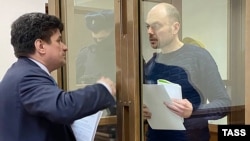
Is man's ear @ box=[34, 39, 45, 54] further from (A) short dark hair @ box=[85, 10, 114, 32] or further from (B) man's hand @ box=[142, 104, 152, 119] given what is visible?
(B) man's hand @ box=[142, 104, 152, 119]

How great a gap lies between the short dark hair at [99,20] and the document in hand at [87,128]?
1.21ft

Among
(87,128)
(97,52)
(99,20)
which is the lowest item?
(87,128)

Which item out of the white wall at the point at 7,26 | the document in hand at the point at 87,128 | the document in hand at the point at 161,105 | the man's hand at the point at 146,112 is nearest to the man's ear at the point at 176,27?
the document in hand at the point at 161,105

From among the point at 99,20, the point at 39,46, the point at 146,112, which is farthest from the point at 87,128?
the point at 99,20

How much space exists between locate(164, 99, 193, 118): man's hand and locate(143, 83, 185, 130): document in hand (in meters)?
0.01

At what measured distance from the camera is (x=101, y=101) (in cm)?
106

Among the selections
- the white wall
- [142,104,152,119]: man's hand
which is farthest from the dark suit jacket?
the white wall

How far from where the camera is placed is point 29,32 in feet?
3.85

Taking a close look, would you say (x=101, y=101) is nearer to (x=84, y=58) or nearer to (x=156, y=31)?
(x=156, y=31)

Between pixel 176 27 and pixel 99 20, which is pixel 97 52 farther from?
pixel 176 27

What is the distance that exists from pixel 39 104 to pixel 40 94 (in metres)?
0.03

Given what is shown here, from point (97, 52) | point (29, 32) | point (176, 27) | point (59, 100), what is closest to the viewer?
point (59, 100)

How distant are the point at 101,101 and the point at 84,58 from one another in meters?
0.52

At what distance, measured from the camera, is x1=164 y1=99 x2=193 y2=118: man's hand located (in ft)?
4.09
